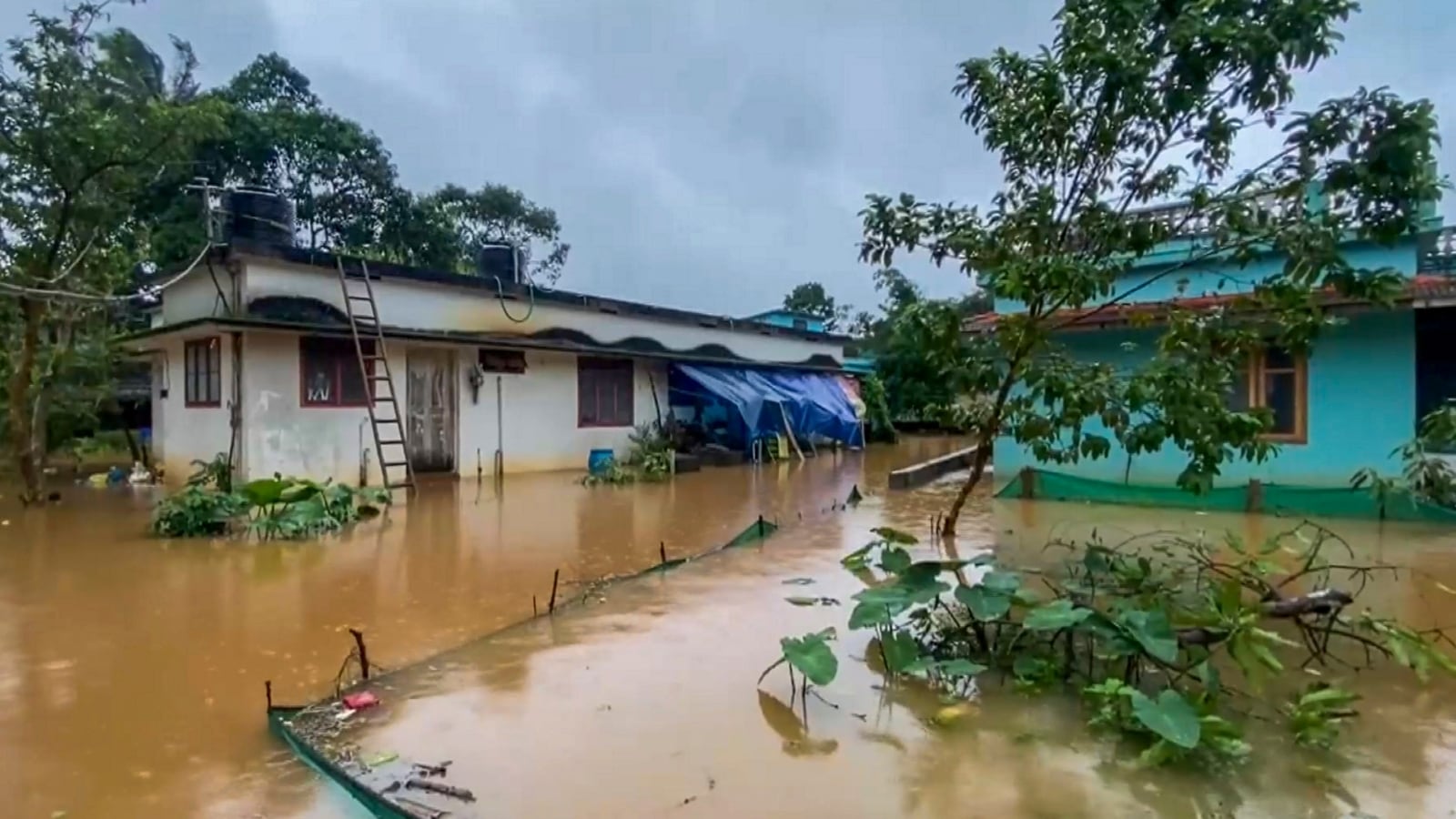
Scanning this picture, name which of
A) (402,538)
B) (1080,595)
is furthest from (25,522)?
(1080,595)

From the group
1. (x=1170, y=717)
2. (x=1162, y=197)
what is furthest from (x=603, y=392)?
(x=1170, y=717)

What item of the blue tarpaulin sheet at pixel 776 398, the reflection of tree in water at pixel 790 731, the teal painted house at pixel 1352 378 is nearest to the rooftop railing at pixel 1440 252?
the teal painted house at pixel 1352 378

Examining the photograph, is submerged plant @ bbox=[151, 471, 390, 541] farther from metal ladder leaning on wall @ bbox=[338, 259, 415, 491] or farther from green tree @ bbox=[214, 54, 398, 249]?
green tree @ bbox=[214, 54, 398, 249]

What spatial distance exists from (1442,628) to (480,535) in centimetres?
755

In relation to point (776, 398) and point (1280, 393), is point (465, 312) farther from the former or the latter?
point (1280, 393)

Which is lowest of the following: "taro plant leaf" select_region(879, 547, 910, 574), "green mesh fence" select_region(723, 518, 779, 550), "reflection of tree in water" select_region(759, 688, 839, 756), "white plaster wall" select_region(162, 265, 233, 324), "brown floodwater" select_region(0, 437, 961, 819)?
"reflection of tree in water" select_region(759, 688, 839, 756)

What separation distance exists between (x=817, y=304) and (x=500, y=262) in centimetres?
2945

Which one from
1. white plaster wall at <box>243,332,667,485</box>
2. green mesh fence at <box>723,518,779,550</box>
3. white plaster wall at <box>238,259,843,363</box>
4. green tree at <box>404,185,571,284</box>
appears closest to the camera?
green mesh fence at <box>723,518,779,550</box>

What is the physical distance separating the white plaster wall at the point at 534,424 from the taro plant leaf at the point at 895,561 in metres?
10.5

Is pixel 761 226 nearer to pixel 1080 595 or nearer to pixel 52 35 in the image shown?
pixel 52 35

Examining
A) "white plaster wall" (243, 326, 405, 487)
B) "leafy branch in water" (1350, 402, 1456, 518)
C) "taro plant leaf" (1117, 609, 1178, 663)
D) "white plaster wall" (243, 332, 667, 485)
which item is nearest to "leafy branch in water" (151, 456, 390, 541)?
"white plaster wall" (243, 326, 405, 487)

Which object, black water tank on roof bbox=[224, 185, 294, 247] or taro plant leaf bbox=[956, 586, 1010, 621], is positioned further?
black water tank on roof bbox=[224, 185, 294, 247]

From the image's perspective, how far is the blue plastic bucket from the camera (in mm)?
14477

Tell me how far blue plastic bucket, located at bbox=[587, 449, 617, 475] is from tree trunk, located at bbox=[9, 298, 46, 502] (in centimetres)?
735
